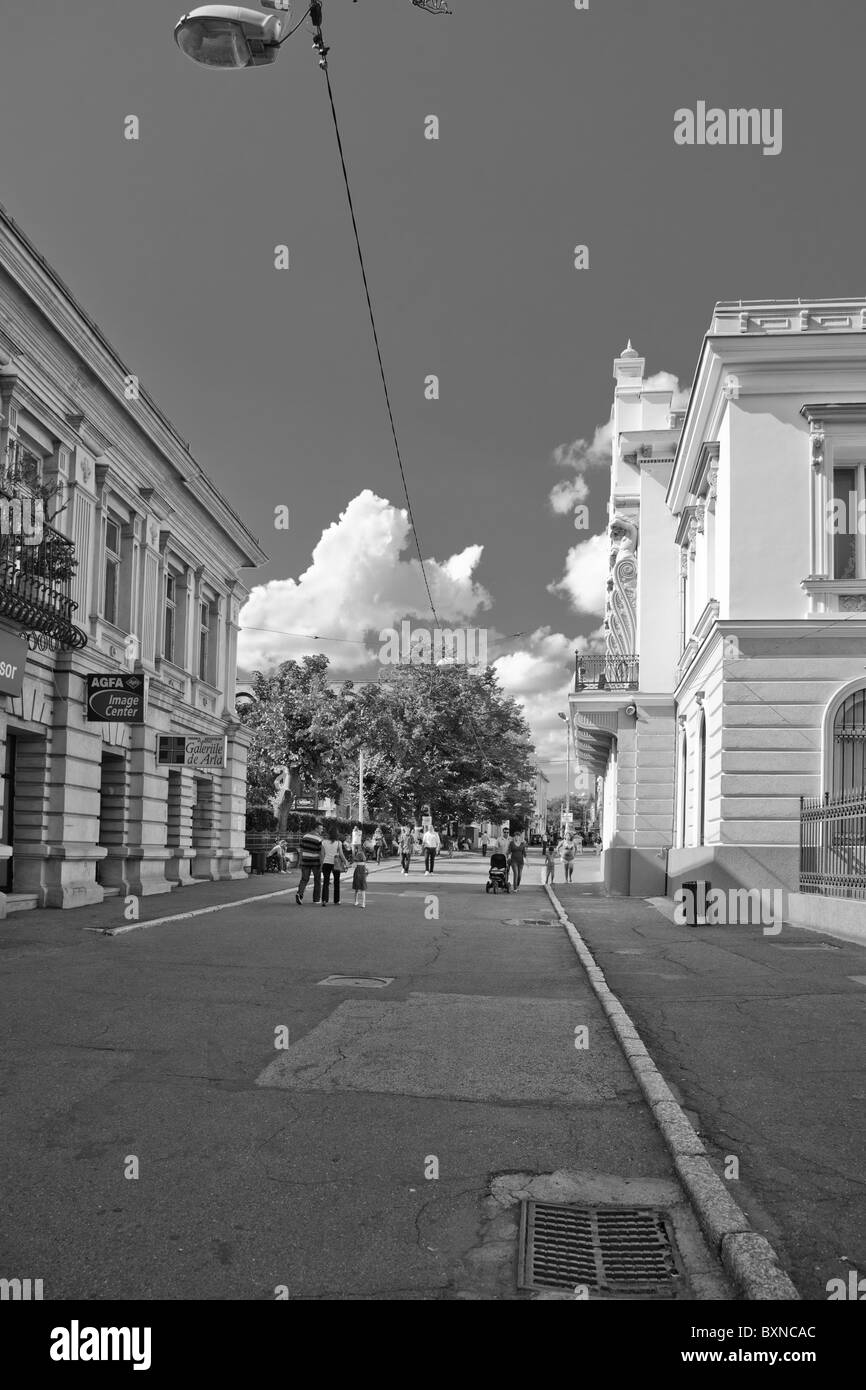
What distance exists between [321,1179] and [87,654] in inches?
606

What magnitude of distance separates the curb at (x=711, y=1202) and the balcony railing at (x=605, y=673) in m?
21.1

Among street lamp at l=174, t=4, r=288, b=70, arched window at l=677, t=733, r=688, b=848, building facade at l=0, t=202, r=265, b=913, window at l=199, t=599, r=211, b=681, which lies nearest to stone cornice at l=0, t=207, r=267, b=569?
building facade at l=0, t=202, r=265, b=913

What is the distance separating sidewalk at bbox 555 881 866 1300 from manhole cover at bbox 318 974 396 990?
7.37 ft

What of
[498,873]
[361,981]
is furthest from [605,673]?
[361,981]

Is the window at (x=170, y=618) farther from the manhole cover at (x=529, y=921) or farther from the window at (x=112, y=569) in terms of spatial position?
the manhole cover at (x=529, y=921)

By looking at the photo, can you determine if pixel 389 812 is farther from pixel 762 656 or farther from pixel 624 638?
pixel 762 656

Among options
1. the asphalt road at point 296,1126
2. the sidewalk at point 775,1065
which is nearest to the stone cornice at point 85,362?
the asphalt road at point 296,1126

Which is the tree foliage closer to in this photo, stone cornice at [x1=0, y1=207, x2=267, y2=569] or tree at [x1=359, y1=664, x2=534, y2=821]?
tree at [x1=359, y1=664, x2=534, y2=821]

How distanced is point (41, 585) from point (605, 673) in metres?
16.0

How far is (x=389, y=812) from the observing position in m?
57.9

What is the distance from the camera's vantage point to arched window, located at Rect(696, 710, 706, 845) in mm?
21328

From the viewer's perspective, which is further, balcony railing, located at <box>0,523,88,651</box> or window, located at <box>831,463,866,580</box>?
window, located at <box>831,463,866,580</box>

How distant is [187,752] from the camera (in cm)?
2347
